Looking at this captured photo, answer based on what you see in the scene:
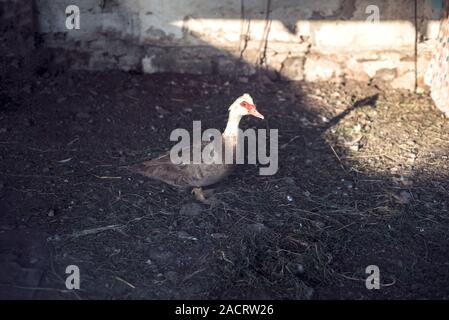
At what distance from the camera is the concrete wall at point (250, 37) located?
666 cm

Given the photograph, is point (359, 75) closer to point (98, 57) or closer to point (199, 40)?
point (199, 40)

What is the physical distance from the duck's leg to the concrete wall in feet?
7.79

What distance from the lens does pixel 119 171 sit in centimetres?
541

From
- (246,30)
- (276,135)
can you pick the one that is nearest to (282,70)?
(246,30)

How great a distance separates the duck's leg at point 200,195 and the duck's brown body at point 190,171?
0.05 meters

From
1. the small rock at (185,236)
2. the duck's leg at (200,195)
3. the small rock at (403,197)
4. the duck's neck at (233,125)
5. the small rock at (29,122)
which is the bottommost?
the small rock at (185,236)

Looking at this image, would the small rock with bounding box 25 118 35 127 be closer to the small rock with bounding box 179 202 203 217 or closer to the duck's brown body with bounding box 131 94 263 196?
the duck's brown body with bounding box 131 94 263 196

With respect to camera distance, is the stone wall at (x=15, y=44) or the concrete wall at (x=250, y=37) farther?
the concrete wall at (x=250, y=37)

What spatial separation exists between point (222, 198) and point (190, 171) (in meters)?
0.39

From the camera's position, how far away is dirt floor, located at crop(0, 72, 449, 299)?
13.7ft

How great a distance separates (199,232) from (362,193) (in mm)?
1633

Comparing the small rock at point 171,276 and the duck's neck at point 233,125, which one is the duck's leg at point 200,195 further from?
the small rock at point 171,276

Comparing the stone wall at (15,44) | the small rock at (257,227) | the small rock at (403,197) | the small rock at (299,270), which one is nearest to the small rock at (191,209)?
the small rock at (257,227)

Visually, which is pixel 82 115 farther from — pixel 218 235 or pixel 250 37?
pixel 218 235
